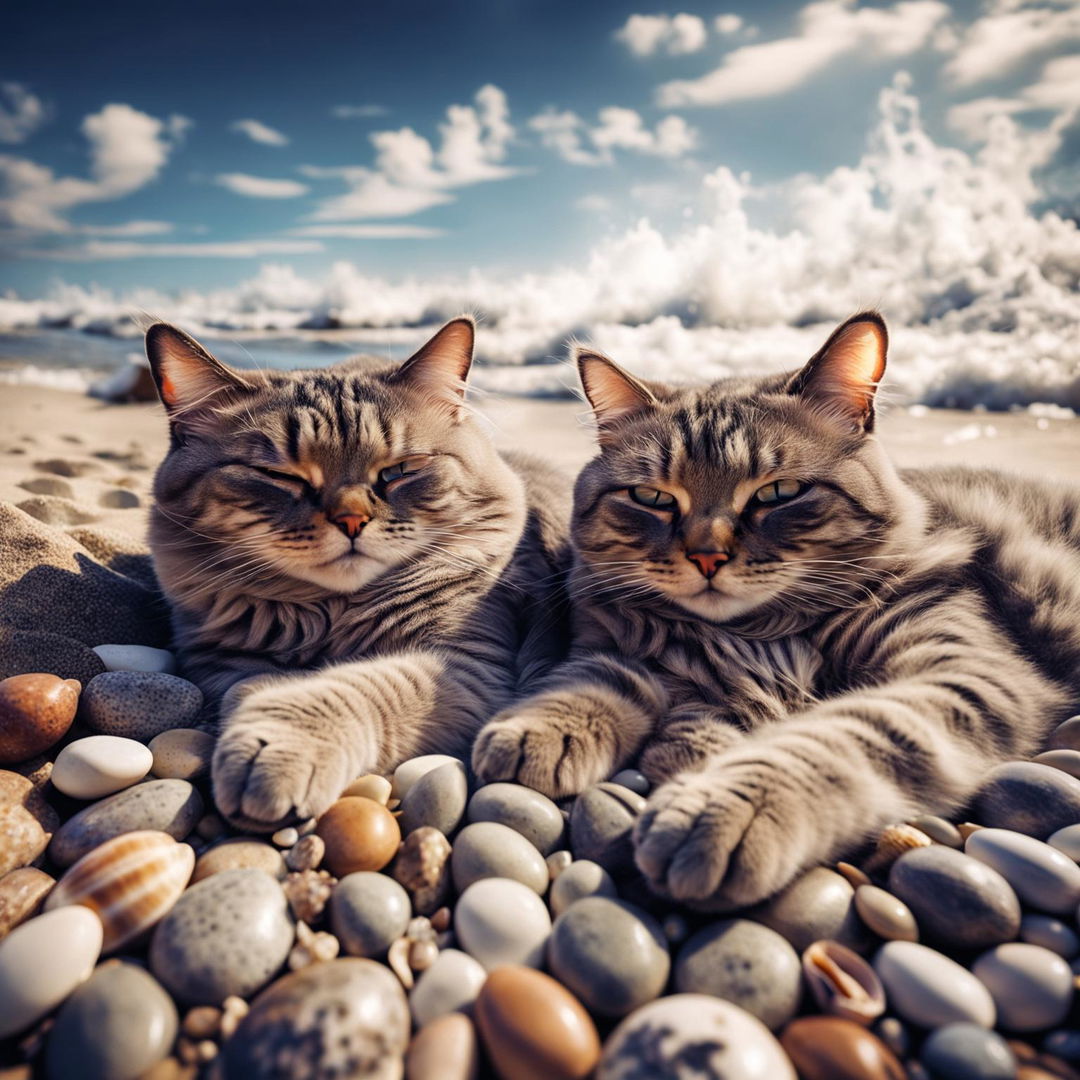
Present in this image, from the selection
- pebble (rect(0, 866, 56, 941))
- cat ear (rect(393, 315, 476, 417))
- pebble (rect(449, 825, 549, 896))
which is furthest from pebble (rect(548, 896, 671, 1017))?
cat ear (rect(393, 315, 476, 417))

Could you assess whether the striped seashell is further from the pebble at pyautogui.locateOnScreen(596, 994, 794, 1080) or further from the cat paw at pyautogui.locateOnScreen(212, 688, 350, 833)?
the pebble at pyautogui.locateOnScreen(596, 994, 794, 1080)

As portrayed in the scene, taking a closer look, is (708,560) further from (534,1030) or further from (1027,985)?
(534,1030)

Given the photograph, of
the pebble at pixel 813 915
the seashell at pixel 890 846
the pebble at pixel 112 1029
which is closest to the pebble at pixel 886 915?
the pebble at pixel 813 915

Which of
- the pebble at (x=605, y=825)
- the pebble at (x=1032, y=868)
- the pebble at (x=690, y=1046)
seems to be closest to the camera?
the pebble at (x=690, y=1046)

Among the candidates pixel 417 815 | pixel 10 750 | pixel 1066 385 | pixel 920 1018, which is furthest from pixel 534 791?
pixel 1066 385

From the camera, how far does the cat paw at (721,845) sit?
118cm

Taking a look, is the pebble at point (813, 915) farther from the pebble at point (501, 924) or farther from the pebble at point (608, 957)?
the pebble at point (501, 924)

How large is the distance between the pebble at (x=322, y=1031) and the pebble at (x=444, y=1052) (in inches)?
0.9

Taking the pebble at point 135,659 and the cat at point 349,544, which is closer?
the cat at point 349,544

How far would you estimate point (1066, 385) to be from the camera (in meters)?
5.75

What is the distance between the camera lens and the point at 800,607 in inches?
74.2

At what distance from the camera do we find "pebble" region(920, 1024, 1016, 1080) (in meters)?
0.94

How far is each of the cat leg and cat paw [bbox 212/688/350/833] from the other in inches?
12.2

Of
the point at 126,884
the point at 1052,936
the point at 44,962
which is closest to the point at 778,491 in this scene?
the point at 1052,936
